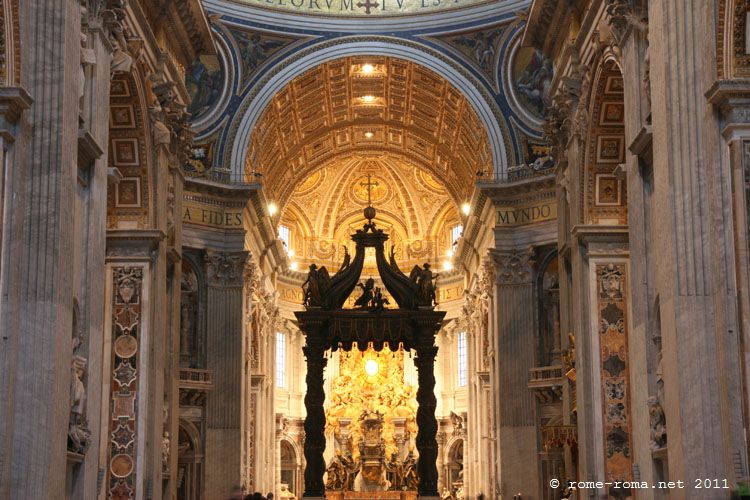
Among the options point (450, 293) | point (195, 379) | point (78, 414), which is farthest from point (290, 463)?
point (78, 414)

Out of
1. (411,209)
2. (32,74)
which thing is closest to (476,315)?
(411,209)

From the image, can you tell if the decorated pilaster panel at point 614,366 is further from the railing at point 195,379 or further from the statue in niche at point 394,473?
the statue in niche at point 394,473

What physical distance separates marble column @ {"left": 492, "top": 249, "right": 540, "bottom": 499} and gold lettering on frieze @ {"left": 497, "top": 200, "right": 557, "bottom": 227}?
81 centimetres

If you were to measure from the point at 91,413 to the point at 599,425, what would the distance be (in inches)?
274

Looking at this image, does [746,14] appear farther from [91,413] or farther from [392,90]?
[392,90]

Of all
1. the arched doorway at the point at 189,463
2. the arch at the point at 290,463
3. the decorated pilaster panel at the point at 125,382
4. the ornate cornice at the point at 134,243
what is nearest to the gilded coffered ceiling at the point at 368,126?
the arched doorway at the point at 189,463

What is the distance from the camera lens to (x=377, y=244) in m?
27.7

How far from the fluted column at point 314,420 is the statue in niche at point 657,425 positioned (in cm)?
1294

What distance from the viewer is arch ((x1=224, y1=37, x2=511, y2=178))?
103ft

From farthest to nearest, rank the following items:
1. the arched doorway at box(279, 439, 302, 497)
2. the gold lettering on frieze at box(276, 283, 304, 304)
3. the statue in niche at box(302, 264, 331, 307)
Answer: the gold lettering on frieze at box(276, 283, 304, 304) < the arched doorway at box(279, 439, 302, 497) < the statue in niche at box(302, 264, 331, 307)

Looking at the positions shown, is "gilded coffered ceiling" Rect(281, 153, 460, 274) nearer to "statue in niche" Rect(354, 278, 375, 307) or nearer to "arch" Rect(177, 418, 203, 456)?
"arch" Rect(177, 418, 203, 456)

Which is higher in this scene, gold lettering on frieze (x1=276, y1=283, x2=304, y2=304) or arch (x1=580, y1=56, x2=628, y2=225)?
gold lettering on frieze (x1=276, y1=283, x2=304, y2=304)

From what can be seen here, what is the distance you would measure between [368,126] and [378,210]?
7.50m

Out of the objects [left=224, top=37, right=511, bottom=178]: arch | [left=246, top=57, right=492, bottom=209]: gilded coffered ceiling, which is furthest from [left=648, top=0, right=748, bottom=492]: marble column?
[left=246, top=57, right=492, bottom=209]: gilded coffered ceiling
